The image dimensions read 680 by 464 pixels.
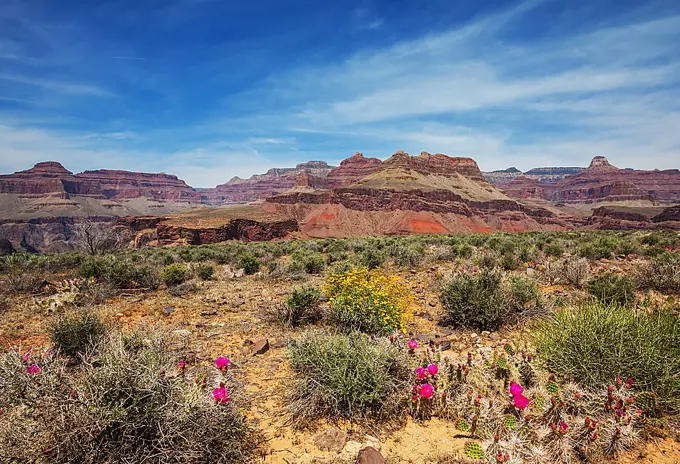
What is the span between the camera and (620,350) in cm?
399

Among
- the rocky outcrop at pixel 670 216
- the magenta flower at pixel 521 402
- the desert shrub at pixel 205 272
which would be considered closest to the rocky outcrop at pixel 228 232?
the desert shrub at pixel 205 272

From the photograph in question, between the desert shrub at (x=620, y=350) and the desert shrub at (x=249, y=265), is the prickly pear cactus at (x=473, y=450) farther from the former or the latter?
the desert shrub at (x=249, y=265)

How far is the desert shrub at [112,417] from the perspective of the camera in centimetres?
260

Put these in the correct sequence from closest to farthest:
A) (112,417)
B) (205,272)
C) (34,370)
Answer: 1. (112,417)
2. (34,370)
3. (205,272)

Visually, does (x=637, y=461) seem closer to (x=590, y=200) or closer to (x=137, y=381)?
(x=137, y=381)

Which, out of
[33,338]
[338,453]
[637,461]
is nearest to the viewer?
[637,461]

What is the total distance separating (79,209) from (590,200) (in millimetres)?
304223

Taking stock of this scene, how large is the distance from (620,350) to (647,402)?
592mm

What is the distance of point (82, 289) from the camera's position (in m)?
10.2

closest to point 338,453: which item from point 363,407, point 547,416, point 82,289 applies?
point 363,407

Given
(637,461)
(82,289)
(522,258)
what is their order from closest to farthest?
(637,461)
(82,289)
(522,258)

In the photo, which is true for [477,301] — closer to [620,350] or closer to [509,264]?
[620,350]

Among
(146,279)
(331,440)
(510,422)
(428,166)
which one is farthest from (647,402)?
(428,166)

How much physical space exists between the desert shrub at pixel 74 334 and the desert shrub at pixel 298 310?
11.9ft
